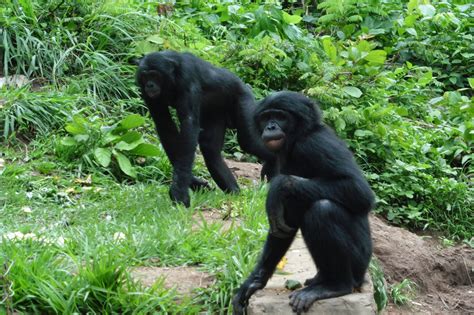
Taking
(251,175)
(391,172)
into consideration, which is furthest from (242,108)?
(391,172)

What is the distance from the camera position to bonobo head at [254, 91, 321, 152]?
5.02 m

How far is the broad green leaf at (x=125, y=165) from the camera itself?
28.3 feet

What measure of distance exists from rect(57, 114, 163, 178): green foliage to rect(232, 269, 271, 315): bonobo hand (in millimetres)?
3755

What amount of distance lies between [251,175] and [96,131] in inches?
75.7

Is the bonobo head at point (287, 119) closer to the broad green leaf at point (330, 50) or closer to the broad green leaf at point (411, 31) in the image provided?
the broad green leaf at point (330, 50)

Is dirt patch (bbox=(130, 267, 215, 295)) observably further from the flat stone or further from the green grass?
the flat stone

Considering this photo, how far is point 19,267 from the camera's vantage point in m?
5.22

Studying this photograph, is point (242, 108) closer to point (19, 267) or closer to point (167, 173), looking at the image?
point (167, 173)

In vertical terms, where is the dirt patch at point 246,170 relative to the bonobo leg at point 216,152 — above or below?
below

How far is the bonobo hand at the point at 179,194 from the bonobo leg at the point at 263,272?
95.7 inches

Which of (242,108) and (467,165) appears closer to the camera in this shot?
(242,108)

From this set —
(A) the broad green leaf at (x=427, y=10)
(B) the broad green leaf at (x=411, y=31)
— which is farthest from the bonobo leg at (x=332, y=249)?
(A) the broad green leaf at (x=427, y=10)

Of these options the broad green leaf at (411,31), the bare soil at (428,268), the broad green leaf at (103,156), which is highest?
the broad green leaf at (411,31)

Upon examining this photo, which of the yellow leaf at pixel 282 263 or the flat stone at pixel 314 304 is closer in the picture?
the flat stone at pixel 314 304
